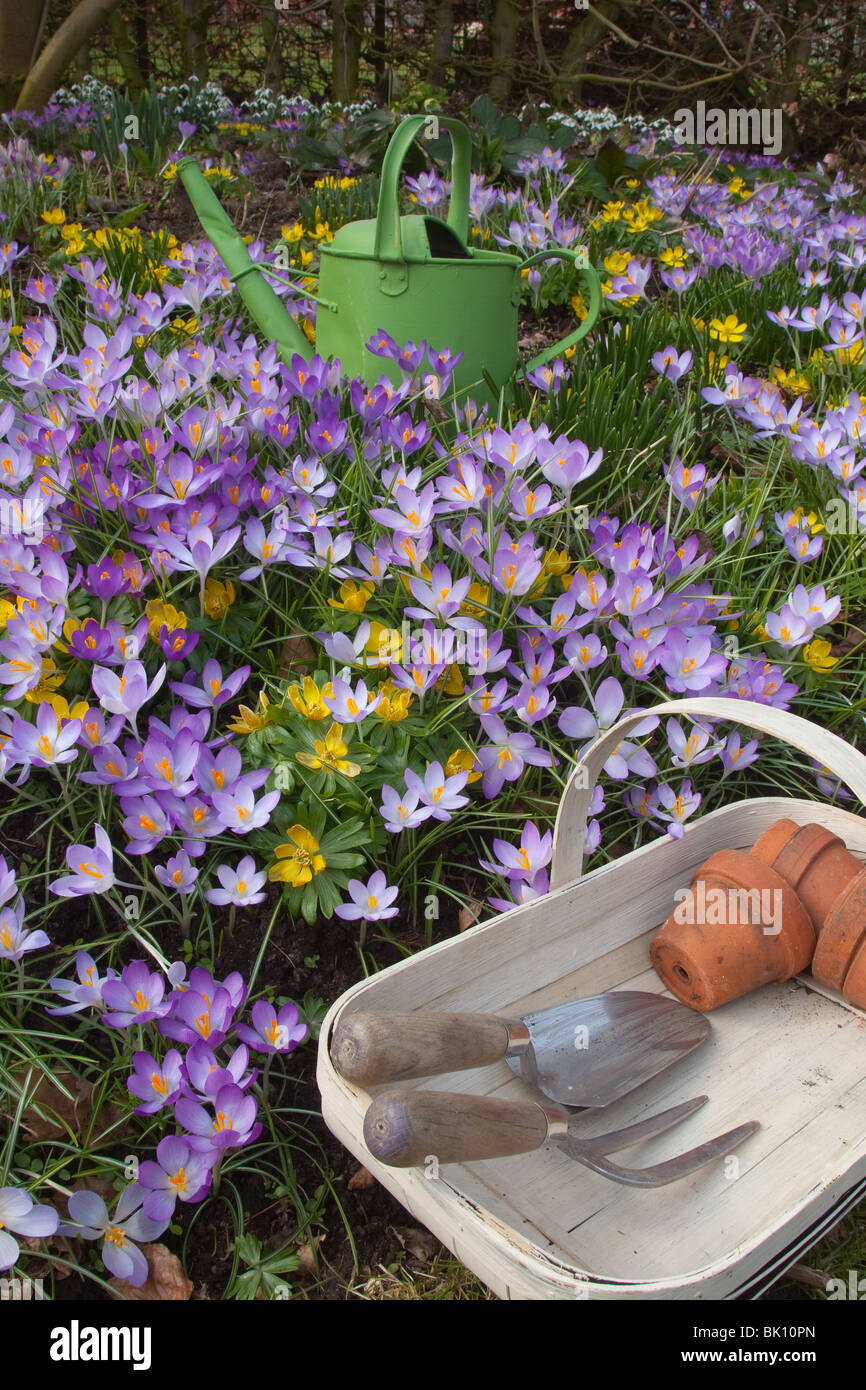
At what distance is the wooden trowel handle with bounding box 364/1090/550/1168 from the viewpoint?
0.70 metres

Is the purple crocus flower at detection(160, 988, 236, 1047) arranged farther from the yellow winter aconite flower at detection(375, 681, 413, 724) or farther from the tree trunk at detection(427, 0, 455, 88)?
the tree trunk at detection(427, 0, 455, 88)

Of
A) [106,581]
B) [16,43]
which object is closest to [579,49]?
[16,43]

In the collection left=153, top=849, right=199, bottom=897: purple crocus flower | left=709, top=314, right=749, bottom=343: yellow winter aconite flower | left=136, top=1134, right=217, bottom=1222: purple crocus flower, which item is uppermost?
left=709, top=314, right=749, bottom=343: yellow winter aconite flower

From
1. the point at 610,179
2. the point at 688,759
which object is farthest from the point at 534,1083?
the point at 610,179

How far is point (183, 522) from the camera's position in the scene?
123 centimetres

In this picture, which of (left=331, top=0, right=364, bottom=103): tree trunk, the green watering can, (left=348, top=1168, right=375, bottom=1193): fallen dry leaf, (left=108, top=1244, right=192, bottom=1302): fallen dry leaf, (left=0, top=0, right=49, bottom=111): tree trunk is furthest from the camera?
(left=331, top=0, right=364, bottom=103): tree trunk

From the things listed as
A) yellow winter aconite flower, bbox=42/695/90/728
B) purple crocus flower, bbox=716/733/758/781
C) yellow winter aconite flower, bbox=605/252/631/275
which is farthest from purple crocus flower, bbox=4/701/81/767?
yellow winter aconite flower, bbox=605/252/631/275

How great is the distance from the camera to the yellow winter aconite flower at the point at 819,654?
139cm

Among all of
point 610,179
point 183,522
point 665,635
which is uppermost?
point 610,179

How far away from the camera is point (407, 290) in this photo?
163cm

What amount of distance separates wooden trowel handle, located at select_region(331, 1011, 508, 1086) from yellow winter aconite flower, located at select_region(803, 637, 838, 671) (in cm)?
74

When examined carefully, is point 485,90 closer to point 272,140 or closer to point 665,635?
point 272,140

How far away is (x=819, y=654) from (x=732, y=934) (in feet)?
1.48
